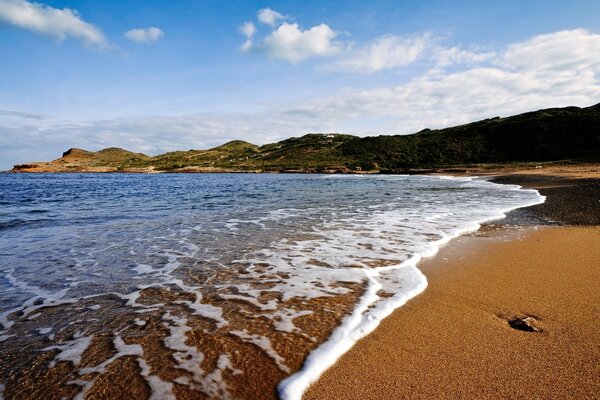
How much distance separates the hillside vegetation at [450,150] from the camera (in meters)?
64.4

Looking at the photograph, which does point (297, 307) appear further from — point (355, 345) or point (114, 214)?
point (114, 214)

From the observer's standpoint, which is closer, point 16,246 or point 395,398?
point 395,398

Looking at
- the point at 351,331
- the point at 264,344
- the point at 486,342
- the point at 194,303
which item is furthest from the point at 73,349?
the point at 486,342

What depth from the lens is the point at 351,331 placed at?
419 cm

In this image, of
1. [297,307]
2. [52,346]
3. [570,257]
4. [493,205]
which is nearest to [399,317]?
[297,307]

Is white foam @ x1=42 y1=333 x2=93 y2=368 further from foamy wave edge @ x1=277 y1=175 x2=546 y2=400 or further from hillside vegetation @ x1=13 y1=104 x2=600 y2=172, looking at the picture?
hillside vegetation @ x1=13 y1=104 x2=600 y2=172

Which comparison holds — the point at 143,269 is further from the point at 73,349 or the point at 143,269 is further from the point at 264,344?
the point at 264,344

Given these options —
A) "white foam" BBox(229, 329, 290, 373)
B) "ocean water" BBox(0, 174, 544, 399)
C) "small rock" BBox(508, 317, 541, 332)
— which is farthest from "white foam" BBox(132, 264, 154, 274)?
"small rock" BBox(508, 317, 541, 332)

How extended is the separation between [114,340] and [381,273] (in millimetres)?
4351

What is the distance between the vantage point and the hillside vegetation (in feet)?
211

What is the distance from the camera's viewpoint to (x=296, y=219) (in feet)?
43.6

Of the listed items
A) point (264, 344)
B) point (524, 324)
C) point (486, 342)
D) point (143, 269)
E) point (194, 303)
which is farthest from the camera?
point (143, 269)

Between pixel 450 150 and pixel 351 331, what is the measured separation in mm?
82102

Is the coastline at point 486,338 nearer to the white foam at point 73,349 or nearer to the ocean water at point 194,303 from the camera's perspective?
the ocean water at point 194,303
